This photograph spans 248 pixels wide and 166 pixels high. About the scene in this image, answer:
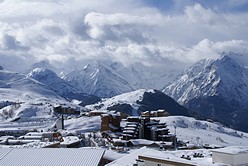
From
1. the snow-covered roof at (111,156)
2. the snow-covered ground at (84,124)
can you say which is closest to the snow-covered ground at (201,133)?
the snow-covered ground at (84,124)

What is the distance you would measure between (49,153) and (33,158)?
194cm

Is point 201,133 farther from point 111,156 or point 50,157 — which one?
point 50,157

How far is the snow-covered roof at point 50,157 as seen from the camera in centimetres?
4472

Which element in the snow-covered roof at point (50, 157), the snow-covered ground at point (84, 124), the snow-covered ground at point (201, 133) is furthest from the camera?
the snow-covered ground at point (84, 124)

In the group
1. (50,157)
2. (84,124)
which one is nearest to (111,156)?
(50,157)

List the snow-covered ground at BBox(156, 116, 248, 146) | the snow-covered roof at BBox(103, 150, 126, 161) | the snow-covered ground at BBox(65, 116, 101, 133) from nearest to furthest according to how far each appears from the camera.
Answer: the snow-covered roof at BBox(103, 150, 126, 161) < the snow-covered ground at BBox(156, 116, 248, 146) < the snow-covered ground at BBox(65, 116, 101, 133)

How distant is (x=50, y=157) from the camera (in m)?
45.9

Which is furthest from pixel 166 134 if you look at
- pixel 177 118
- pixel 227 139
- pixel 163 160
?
pixel 163 160

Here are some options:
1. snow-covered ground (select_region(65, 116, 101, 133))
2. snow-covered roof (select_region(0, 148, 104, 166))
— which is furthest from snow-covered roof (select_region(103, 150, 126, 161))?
snow-covered ground (select_region(65, 116, 101, 133))

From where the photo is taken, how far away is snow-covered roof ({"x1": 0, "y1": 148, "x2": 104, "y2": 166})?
44719mm

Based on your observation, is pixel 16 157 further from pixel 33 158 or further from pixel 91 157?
pixel 91 157

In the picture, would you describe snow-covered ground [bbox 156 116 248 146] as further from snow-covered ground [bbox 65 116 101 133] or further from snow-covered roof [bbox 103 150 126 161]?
snow-covered roof [bbox 103 150 126 161]

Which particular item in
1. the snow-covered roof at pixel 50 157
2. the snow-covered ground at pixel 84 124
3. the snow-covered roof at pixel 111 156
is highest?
the snow-covered ground at pixel 84 124

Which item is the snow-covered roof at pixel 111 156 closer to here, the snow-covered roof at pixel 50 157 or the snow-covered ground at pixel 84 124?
the snow-covered roof at pixel 50 157
